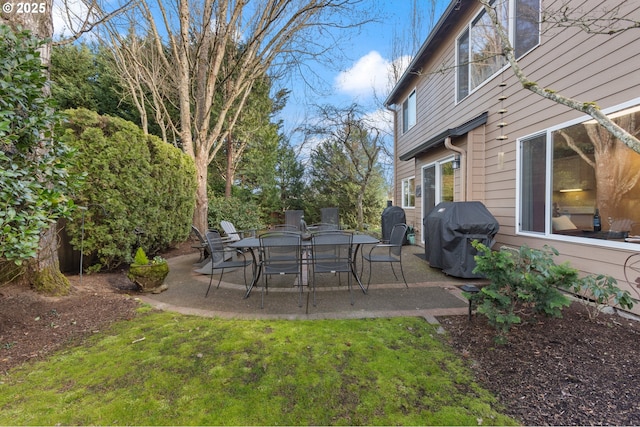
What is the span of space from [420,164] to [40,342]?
26.8 ft

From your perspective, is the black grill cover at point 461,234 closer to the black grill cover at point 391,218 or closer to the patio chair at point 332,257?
the patio chair at point 332,257

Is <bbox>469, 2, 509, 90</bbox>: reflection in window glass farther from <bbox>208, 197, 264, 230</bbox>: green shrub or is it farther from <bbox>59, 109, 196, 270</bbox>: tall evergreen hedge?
<bbox>208, 197, 264, 230</bbox>: green shrub

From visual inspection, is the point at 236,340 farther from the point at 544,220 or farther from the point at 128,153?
the point at 544,220

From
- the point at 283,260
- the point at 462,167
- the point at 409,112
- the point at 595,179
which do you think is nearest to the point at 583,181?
the point at 595,179

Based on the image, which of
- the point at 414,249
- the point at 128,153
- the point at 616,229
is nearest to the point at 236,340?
the point at 128,153

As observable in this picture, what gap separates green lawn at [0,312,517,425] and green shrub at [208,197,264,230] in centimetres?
686

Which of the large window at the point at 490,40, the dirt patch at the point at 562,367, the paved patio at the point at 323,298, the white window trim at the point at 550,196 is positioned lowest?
the paved patio at the point at 323,298

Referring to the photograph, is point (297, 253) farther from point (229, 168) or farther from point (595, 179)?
point (229, 168)

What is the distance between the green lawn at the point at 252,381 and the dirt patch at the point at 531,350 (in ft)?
0.66

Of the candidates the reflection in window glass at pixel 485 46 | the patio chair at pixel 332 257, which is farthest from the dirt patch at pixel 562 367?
the reflection in window glass at pixel 485 46

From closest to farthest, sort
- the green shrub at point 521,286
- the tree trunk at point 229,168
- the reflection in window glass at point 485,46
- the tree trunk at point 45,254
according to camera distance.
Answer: the green shrub at point 521,286 < the tree trunk at point 45,254 < the reflection in window glass at point 485,46 < the tree trunk at point 229,168

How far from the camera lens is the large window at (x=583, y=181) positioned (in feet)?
9.96

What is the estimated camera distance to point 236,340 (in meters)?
2.53

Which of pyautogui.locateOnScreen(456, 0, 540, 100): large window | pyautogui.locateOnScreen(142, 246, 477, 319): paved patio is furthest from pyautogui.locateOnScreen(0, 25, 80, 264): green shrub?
pyautogui.locateOnScreen(456, 0, 540, 100): large window
